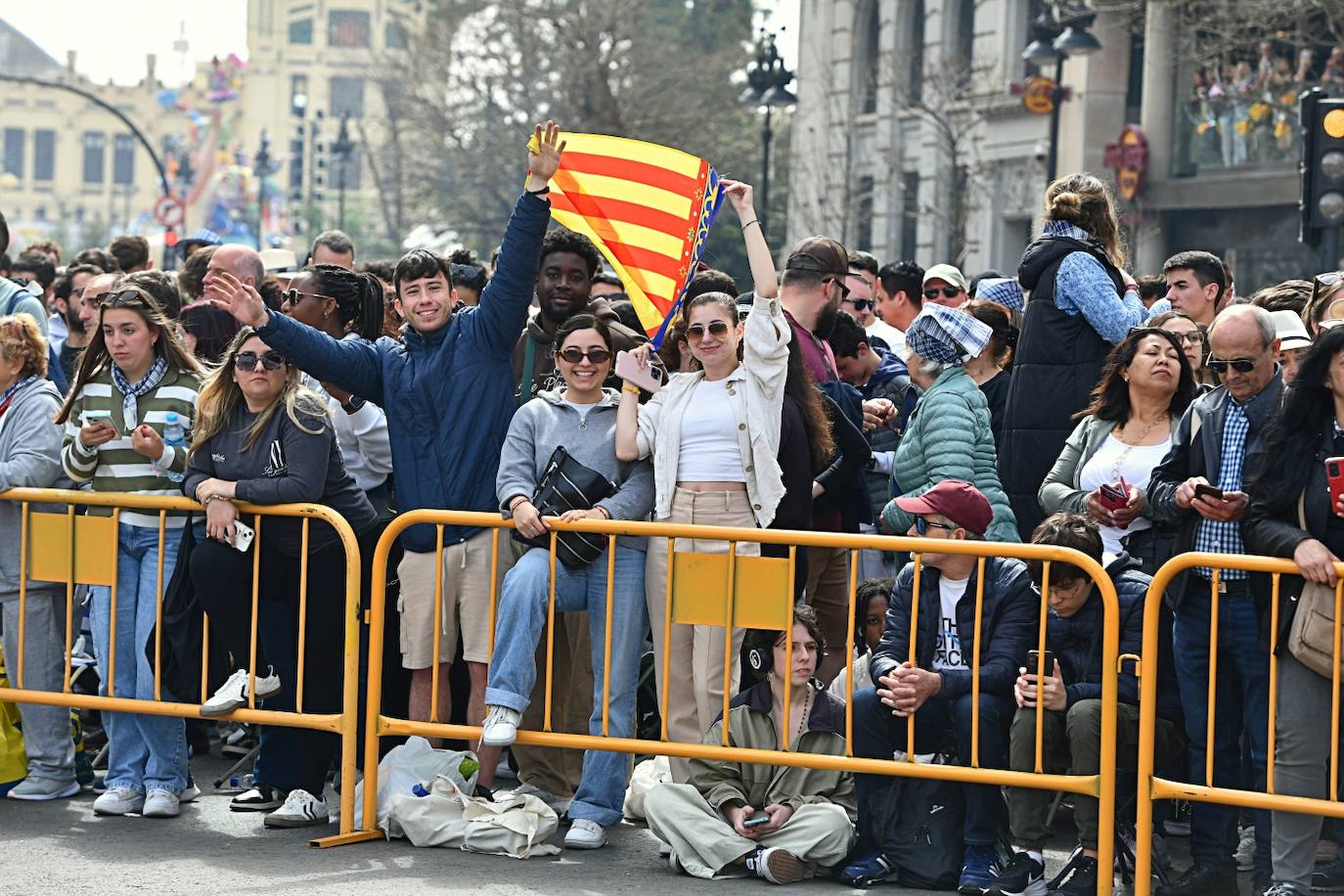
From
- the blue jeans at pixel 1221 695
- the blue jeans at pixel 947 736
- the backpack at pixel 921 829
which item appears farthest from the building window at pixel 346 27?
the blue jeans at pixel 1221 695

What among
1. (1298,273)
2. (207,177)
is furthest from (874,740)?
(207,177)

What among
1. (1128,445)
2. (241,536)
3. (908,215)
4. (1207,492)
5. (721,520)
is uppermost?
(908,215)

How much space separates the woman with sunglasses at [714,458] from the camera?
7.85m

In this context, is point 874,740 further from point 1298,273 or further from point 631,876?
point 1298,273

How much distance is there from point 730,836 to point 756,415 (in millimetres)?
1604

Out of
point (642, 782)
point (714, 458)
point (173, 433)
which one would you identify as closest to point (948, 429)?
point (714, 458)

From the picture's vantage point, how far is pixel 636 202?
27.3 feet

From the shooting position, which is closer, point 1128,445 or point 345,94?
point 1128,445

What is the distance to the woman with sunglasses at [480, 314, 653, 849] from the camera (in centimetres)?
773

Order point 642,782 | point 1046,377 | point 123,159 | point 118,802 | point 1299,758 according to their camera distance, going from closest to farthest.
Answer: point 1299,758, point 118,802, point 642,782, point 1046,377, point 123,159

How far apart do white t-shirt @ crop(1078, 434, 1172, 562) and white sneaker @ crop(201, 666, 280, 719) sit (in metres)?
3.30

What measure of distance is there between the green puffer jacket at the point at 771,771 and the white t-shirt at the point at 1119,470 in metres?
1.26

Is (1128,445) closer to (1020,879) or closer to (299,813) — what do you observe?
(1020,879)

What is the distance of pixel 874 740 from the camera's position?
743 centimetres
